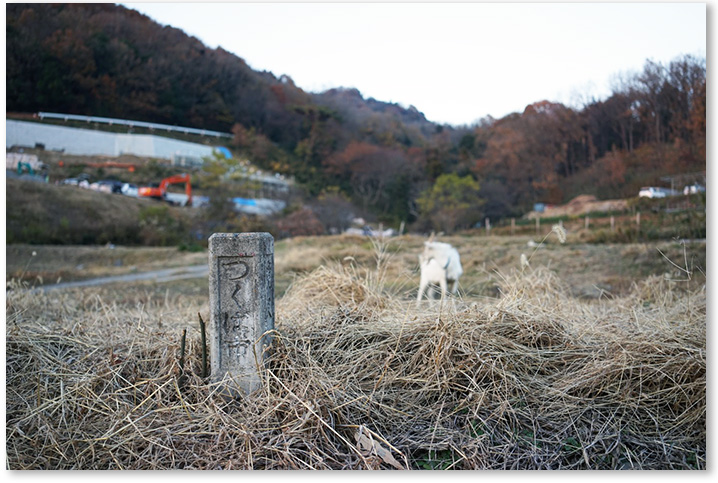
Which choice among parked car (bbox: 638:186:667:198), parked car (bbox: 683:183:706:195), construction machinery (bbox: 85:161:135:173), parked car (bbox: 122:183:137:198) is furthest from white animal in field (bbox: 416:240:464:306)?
construction machinery (bbox: 85:161:135:173)

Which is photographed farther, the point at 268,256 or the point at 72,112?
the point at 72,112

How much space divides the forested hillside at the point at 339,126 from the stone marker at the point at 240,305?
15.6 meters

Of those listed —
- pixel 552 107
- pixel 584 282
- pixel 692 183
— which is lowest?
pixel 584 282

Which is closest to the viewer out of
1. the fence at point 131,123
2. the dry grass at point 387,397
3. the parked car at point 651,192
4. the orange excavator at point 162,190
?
the dry grass at point 387,397

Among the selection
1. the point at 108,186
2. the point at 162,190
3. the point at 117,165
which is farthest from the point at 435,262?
the point at 117,165

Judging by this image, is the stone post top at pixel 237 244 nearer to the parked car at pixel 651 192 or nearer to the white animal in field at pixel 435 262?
the white animal in field at pixel 435 262

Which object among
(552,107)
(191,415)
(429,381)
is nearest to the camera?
(191,415)

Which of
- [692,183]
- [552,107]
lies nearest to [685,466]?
[692,183]

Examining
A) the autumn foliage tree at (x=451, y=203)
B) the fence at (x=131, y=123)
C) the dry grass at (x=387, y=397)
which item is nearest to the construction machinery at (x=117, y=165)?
the fence at (x=131, y=123)

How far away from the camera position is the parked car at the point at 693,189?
42.3 feet

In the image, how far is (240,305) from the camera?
2.69m

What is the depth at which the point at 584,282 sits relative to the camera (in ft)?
29.2

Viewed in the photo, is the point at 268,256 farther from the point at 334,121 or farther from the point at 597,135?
→ the point at 334,121

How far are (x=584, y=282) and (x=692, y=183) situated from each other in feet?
24.4
